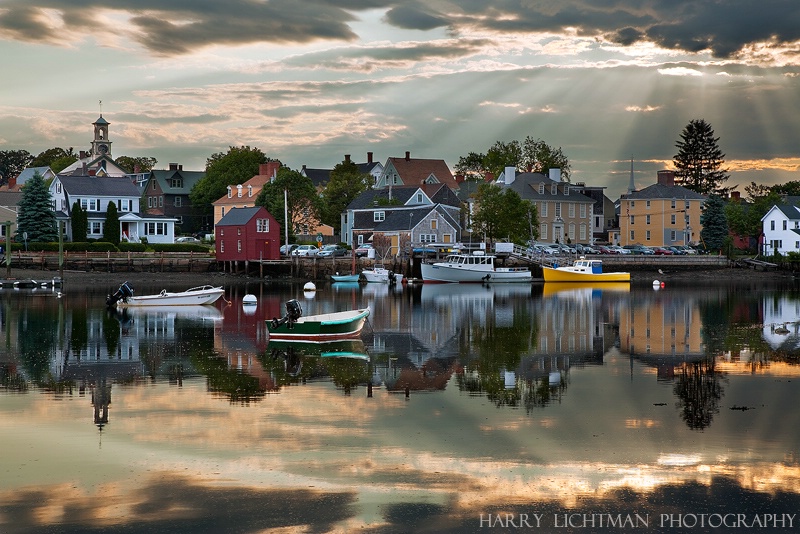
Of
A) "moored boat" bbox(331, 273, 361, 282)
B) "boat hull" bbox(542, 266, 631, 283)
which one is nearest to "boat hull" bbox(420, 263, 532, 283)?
"boat hull" bbox(542, 266, 631, 283)

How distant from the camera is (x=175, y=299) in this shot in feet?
181

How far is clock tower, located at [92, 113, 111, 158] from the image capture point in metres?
166

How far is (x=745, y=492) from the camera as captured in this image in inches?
617

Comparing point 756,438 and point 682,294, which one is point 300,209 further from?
point 756,438

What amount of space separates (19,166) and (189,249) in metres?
115

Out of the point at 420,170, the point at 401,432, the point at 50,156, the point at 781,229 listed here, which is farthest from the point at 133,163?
the point at 401,432

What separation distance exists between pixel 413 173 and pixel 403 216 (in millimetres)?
35663

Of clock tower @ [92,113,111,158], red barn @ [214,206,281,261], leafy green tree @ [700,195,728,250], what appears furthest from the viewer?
clock tower @ [92,113,111,158]

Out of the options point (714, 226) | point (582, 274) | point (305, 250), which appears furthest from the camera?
point (714, 226)

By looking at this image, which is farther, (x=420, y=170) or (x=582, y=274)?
(x=420, y=170)

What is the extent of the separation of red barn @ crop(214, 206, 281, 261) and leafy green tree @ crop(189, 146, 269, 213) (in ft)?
137

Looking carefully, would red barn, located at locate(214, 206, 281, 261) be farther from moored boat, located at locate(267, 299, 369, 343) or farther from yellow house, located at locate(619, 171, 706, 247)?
moored boat, located at locate(267, 299, 369, 343)

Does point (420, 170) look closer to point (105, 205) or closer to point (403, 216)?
point (403, 216)

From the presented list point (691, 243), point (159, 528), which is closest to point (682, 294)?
point (691, 243)
